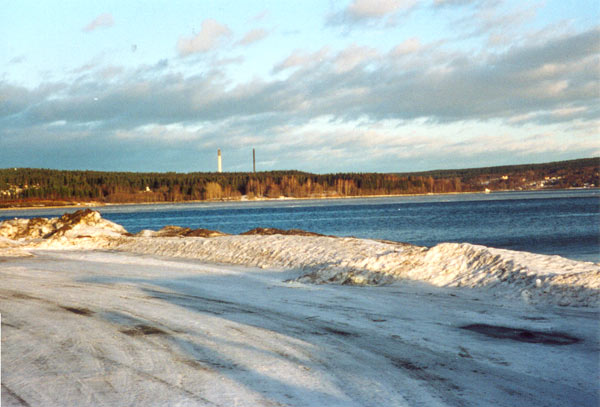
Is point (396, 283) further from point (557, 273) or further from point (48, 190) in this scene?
point (48, 190)

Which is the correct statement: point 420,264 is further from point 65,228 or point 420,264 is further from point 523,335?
point 65,228

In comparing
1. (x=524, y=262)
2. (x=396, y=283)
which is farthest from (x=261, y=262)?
(x=524, y=262)

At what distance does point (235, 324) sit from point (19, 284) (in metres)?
8.42

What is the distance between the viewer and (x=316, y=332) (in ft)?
30.3

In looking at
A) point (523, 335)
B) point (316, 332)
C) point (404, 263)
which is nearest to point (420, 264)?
point (404, 263)

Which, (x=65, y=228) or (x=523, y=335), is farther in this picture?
(x=65, y=228)

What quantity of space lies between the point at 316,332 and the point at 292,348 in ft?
3.83

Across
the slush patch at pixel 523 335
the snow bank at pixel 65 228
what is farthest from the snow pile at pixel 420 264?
the snow bank at pixel 65 228

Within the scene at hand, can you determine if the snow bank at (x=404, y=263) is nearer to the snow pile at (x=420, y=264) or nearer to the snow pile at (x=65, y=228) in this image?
the snow pile at (x=420, y=264)

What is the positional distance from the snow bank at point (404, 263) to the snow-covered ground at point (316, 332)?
0.06 meters

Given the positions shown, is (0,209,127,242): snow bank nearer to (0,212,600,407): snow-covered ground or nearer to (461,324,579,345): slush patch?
(0,212,600,407): snow-covered ground

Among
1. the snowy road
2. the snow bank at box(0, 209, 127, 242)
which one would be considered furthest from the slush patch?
the snow bank at box(0, 209, 127, 242)

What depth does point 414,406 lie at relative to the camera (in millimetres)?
5918

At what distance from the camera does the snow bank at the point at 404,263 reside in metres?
12.2
